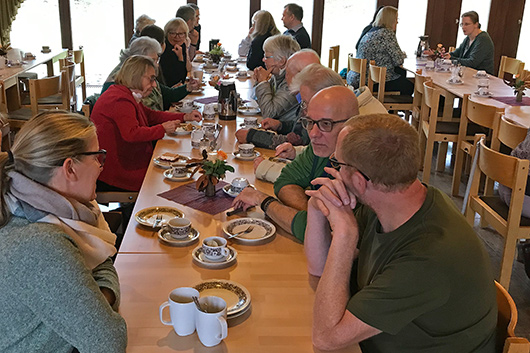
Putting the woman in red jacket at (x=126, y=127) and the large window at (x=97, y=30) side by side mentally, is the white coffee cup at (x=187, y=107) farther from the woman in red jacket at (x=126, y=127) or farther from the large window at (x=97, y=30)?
the large window at (x=97, y=30)

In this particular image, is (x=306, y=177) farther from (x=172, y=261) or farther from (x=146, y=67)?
(x=146, y=67)

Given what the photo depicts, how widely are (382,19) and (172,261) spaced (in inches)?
206

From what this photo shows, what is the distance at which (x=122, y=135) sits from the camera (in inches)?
125

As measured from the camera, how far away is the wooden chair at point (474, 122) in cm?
366

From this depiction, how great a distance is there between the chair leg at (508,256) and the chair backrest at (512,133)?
2.10ft

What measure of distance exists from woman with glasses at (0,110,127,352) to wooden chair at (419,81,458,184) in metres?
3.30

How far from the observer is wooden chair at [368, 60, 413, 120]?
5.68 m

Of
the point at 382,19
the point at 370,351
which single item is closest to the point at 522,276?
the point at 370,351

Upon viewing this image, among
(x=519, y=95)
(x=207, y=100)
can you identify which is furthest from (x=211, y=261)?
(x=519, y=95)

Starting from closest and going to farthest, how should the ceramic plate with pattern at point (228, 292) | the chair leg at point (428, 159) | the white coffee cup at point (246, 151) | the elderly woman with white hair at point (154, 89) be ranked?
1. the ceramic plate with pattern at point (228, 292)
2. the white coffee cup at point (246, 151)
3. the elderly woman with white hair at point (154, 89)
4. the chair leg at point (428, 159)

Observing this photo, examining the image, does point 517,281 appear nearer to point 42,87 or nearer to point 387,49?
point 387,49

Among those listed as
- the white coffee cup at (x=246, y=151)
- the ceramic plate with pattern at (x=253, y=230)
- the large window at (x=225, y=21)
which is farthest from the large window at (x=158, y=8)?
the ceramic plate with pattern at (x=253, y=230)

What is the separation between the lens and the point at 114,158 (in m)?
3.26

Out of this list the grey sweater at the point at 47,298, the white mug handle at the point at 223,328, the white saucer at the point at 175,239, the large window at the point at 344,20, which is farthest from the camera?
the large window at the point at 344,20
